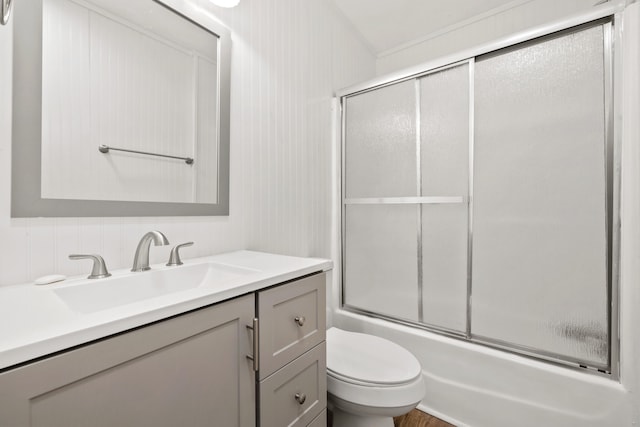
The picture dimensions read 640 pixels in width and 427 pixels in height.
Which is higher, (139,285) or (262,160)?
(262,160)

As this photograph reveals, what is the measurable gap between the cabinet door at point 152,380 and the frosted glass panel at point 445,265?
1.18 m

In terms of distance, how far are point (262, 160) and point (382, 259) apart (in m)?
0.96

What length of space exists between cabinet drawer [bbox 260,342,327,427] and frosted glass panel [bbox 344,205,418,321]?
864 mm

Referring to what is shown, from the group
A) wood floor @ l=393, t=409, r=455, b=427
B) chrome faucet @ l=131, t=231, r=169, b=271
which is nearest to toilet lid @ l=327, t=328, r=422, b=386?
wood floor @ l=393, t=409, r=455, b=427

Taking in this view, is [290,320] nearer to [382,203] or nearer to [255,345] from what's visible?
[255,345]

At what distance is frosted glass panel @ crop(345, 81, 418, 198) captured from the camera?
1.68 meters

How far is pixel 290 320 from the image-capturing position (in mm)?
840

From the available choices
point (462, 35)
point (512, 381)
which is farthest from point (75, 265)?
point (462, 35)

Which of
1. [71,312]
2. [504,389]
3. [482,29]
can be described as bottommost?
[504,389]

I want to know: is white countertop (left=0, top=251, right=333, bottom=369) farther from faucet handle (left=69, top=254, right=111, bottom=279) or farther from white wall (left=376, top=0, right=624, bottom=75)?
white wall (left=376, top=0, right=624, bottom=75)

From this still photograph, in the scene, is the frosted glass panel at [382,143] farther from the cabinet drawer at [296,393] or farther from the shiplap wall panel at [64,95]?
the shiplap wall panel at [64,95]

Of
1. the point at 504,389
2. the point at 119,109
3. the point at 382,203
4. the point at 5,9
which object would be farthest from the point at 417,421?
the point at 5,9

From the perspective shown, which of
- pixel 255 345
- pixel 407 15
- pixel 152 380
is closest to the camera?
pixel 152 380

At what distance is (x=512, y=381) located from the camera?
1.31 m
